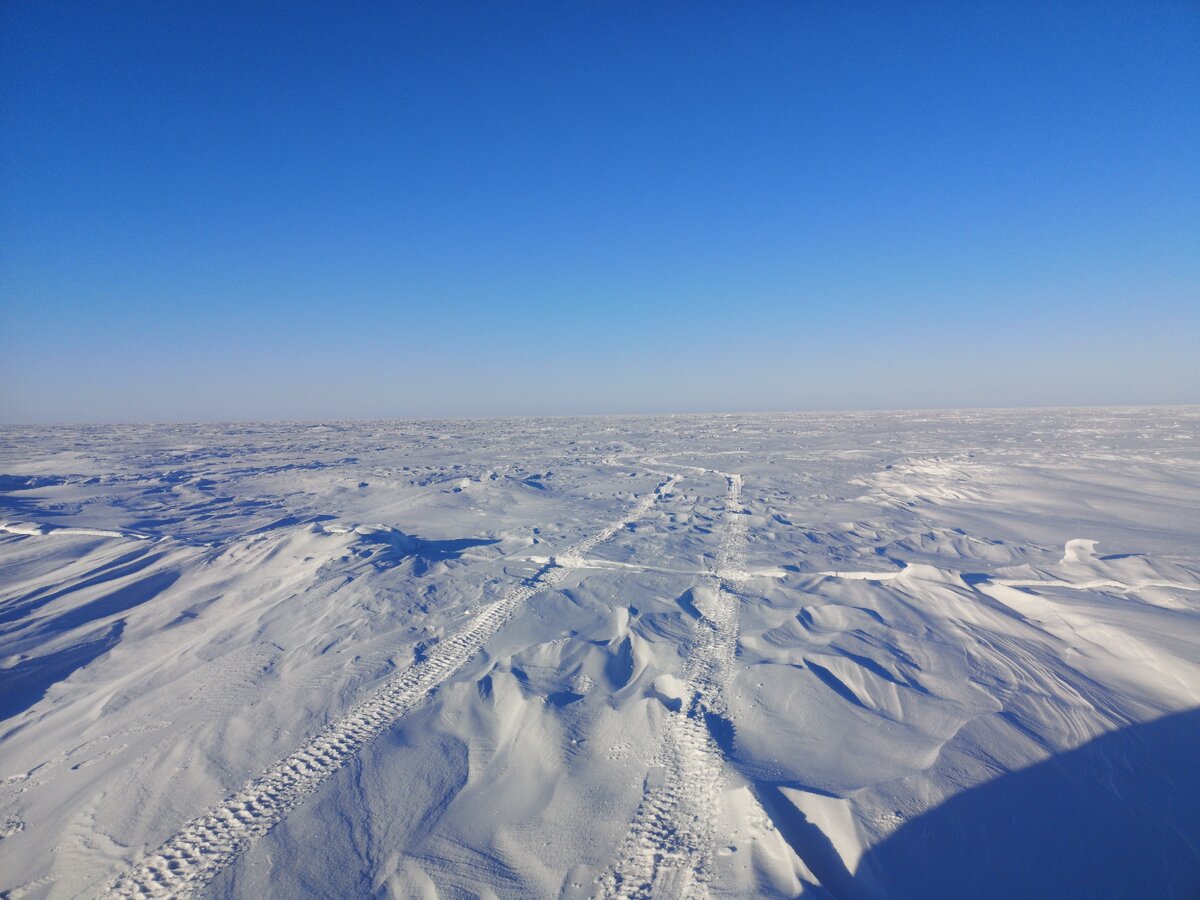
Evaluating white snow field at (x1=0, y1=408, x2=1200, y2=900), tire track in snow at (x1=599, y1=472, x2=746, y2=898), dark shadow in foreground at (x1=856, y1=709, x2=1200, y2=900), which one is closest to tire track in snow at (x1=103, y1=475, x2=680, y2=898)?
white snow field at (x1=0, y1=408, x2=1200, y2=900)

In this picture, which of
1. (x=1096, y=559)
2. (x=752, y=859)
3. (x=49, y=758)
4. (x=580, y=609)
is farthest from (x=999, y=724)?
(x=49, y=758)

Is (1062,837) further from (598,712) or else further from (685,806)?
(598,712)

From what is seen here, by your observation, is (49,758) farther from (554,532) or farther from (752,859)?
(554,532)

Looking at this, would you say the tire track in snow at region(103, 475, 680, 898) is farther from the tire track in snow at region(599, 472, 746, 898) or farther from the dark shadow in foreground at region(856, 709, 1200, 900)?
the dark shadow in foreground at region(856, 709, 1200, 900)

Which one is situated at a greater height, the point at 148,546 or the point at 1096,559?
the point at 148,546

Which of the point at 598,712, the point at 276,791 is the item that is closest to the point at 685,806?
the point at 598,712

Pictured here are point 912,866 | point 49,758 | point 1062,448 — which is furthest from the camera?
point 1062,448

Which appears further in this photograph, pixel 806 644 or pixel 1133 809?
pixel 806 644
